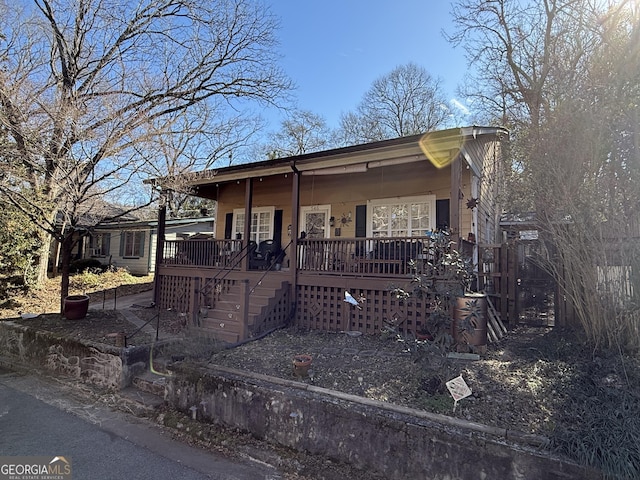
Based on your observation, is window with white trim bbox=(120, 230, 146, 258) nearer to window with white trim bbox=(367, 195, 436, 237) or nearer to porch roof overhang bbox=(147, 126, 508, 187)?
porch roof overhang bbox=(147, 126, 508, 187)

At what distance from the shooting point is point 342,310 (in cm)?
712

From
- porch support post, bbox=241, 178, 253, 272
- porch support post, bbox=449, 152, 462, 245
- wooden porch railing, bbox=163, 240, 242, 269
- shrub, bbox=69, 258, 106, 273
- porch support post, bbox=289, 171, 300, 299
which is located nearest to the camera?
porch support post, bbox=449, 152, 462, 245

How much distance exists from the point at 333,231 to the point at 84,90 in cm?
742

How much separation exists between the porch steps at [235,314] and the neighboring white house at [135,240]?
10.6 metres

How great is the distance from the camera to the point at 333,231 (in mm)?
10305

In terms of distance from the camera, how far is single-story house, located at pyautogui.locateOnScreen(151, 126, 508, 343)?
21.9ft

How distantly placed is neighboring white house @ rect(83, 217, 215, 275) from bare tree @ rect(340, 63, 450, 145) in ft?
46.6

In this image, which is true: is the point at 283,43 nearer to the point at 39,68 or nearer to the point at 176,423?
the point at 39,68

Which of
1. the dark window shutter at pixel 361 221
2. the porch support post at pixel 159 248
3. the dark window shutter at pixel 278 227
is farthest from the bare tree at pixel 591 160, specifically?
the porch support post at pixel 159 248

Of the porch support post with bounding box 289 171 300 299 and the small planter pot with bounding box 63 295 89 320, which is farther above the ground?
the porch support post with bounding box 289 171 300 299

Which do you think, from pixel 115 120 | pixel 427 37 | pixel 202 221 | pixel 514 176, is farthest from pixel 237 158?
pixel 514 176

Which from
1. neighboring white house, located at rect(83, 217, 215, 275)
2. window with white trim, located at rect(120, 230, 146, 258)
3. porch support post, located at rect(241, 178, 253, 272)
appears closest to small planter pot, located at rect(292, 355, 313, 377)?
porch support post, located at rect(241, 178, 253, 272)

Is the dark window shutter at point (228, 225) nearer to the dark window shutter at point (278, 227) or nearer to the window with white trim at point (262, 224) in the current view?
the window with white trim at point (262, 224)

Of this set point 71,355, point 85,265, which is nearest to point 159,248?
point 71,355
